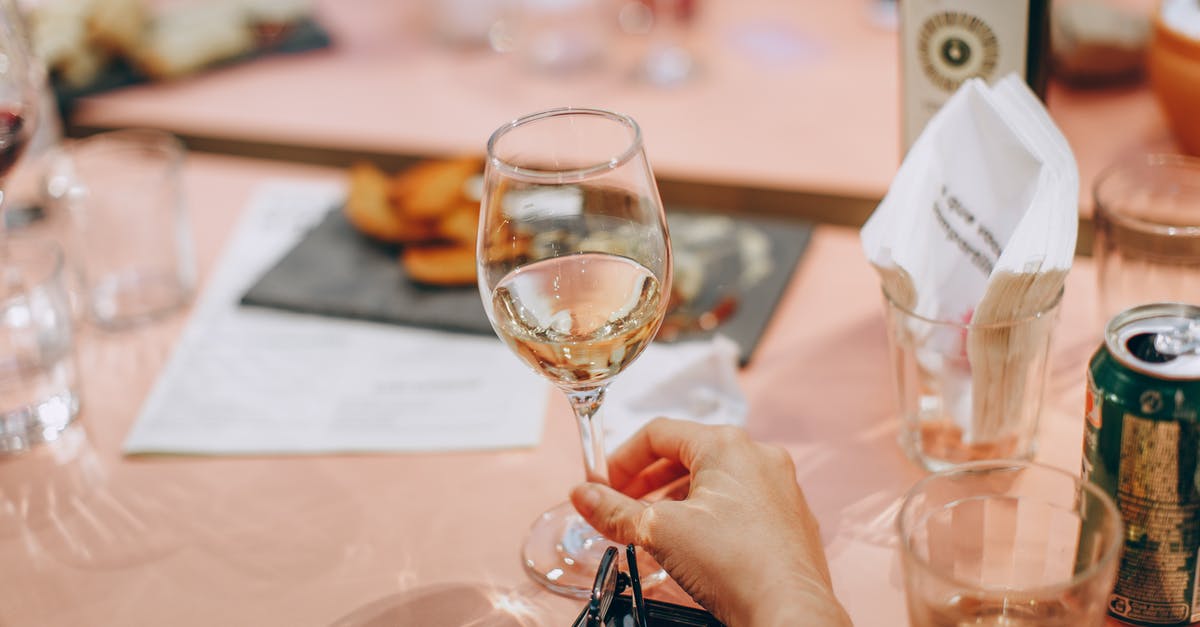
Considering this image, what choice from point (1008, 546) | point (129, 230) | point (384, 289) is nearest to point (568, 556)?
point (1008, 546)

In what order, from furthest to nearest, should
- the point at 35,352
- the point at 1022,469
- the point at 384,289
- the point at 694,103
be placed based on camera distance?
the point at 694,103
the point at 384,289
the point at 35,352
the point at 1022,469

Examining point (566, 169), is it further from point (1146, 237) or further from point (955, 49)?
point (1146, 237)

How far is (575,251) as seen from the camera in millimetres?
775

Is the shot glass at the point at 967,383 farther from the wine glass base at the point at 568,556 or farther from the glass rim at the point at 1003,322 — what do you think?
the wine glass base at the point at 568,556

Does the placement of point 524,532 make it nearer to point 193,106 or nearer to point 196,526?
point 196,526

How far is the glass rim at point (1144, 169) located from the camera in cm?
95

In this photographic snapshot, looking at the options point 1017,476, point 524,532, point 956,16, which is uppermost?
point 956,16

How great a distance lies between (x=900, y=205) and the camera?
0.85 metres

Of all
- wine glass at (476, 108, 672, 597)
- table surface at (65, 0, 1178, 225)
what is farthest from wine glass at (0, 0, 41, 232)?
table surface at (65, 0, 1178, 225)

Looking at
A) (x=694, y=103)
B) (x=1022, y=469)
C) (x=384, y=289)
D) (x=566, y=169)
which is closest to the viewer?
(x=1022, y=469)

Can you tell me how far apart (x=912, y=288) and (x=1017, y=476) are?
0.21 metres

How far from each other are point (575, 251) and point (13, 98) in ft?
1.70

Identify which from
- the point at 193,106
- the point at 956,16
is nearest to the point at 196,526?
the point at 956,16

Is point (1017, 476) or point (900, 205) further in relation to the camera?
point (900, 205)
